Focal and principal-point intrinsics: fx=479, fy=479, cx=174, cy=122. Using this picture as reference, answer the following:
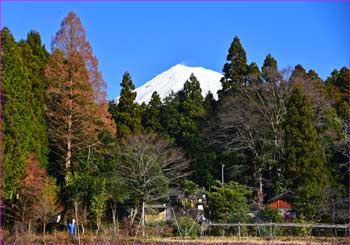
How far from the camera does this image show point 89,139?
67.3 feet

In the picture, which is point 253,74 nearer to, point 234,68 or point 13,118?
point 234,68

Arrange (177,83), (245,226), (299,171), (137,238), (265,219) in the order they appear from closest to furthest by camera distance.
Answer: (137,238) → (245,226) → (265,219) → (299,171) → (177,83)

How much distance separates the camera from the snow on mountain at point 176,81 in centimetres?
4232

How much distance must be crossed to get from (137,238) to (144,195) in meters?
3.62

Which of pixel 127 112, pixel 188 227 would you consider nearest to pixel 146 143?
pixel 127 112

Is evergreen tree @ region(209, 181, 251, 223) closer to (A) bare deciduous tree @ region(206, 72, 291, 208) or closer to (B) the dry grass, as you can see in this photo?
(B) the dry grass

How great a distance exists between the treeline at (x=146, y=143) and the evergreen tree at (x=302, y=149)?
0.05 meters

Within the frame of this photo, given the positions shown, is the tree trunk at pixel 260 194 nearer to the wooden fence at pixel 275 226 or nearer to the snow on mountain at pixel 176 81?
the wooden fence at pixel 275 226

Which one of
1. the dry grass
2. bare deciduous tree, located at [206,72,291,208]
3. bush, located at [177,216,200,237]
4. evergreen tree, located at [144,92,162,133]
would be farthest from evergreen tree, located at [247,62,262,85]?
the dry grass

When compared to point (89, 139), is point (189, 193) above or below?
below

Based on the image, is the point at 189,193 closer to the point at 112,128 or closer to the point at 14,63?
the point at 112,128

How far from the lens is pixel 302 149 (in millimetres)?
20766

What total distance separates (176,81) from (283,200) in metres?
25.0

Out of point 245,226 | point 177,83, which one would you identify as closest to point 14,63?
point 245,226
